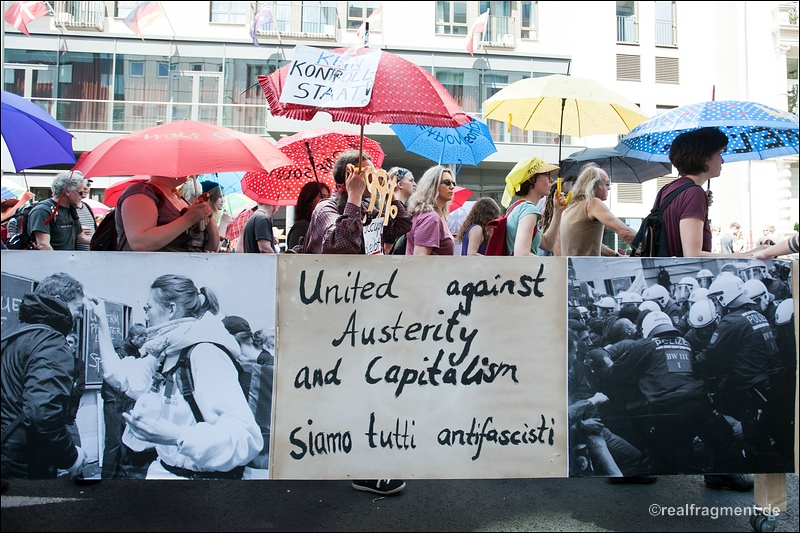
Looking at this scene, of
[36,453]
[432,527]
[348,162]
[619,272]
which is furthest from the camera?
[348,162]

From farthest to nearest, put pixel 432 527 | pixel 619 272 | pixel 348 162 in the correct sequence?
pixel 348 162, pixel 432 527, pixel 619 272

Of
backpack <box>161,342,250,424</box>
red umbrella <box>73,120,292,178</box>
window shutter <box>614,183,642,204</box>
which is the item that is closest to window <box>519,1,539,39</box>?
window shutter <box>614,183,642,204</box>

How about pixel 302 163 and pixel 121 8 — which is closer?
pixel 302 163

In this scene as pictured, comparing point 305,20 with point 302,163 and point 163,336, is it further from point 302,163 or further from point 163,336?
point 163,336

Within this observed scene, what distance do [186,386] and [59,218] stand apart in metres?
3.91

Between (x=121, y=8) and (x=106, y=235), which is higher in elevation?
(x=121, y=8)

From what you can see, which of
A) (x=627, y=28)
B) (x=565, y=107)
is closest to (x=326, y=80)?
(x=565, y=107)

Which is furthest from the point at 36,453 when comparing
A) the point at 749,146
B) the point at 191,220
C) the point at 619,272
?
the point at 749,146

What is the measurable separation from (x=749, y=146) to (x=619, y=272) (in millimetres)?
2404

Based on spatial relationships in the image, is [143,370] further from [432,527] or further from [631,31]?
[631,31]

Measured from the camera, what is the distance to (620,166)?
21.6 feet

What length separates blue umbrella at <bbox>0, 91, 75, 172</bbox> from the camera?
367 centimetres

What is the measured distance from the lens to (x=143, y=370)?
3.05 meters

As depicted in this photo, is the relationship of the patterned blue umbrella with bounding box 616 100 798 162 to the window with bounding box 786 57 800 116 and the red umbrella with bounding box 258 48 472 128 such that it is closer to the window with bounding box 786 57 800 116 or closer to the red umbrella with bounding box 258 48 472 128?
the red umbrella with bounding box 258 48 472 128
